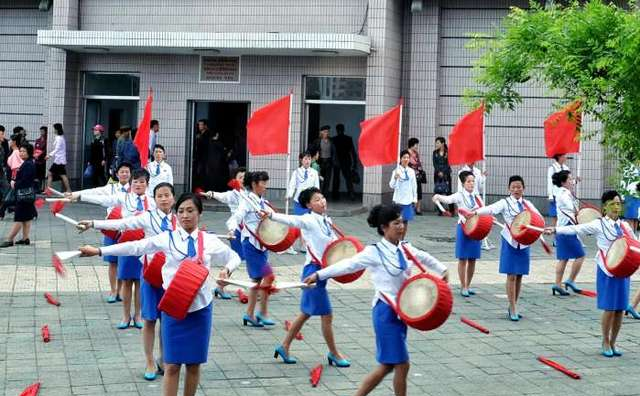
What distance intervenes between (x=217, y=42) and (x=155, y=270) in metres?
13.8

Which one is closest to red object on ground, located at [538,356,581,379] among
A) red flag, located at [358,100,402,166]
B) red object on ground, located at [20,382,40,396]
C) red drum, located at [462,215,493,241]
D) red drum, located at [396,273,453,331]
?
red drum, located at [396,273,453,331]

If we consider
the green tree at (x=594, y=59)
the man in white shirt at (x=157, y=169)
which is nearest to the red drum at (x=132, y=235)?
the green tree at (x=594, y=59)

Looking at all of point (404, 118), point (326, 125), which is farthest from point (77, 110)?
point (404, 118)

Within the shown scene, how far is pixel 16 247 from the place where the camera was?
16.5 metres

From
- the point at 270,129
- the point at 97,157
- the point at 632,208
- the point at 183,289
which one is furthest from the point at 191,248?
the point at 97,157

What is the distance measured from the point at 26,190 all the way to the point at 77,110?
7956 mm

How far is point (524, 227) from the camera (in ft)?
38.0

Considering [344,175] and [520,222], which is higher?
[344,175]

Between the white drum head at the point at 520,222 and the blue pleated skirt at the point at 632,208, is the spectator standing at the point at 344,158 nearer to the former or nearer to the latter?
the blue pleated skirt at the point at 632,208

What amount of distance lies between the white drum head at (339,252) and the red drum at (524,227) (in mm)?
3032

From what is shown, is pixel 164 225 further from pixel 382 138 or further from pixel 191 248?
pixel 382 138

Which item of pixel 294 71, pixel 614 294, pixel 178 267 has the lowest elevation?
pixel 614 294

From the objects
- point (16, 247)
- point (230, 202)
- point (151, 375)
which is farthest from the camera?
point (16, 247)

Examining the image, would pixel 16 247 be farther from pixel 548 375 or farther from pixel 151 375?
pixel 548 375
